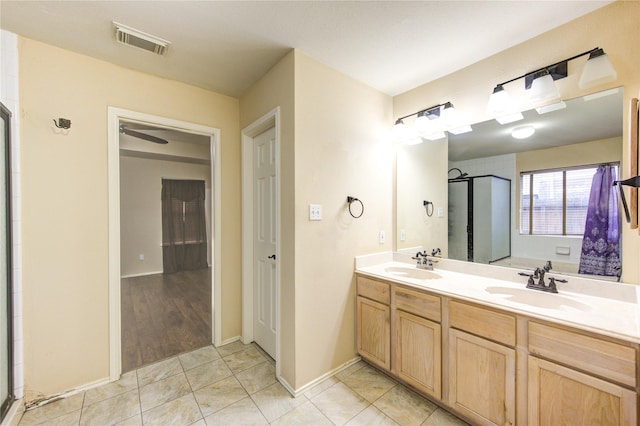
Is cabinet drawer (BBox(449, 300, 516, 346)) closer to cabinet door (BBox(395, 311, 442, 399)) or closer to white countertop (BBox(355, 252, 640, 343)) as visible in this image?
white countertop (BBox(355, 252, 640, 343))

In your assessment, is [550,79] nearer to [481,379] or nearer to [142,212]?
[481,379]

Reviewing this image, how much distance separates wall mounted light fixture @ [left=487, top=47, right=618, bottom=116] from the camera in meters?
1.42

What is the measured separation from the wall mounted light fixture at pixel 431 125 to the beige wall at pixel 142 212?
194 inches

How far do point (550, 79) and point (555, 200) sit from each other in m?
0.78

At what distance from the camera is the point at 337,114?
2.09 m

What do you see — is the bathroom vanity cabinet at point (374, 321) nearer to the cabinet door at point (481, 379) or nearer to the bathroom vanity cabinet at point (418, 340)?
the bathroom vanity cabinet at point (418, 340)

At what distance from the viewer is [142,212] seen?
5.14 meters

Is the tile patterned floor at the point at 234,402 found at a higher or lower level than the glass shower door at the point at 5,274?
lower

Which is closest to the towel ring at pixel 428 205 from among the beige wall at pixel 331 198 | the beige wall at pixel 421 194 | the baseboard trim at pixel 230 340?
the beige wall at pixel 421 194

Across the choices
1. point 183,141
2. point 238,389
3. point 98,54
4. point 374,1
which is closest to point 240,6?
point 374,1

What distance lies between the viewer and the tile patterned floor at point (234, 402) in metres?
1.62

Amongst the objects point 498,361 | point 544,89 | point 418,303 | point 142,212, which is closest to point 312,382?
point 418,303

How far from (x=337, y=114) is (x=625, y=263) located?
204cm

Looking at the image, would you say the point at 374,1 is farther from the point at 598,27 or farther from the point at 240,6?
the point at 598,27
